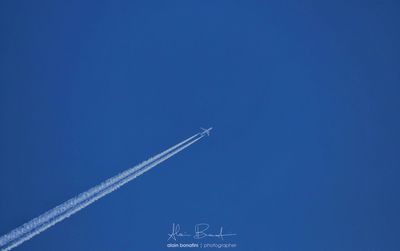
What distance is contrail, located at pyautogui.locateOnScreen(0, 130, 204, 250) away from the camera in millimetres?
1891

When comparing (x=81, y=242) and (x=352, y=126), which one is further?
(x=352, y=126)

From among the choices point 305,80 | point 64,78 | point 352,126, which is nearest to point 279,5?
point 305,80

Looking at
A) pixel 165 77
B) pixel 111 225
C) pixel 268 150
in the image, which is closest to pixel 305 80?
pixel 268 150

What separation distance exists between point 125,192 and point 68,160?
266mm

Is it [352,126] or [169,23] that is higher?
[169,23]

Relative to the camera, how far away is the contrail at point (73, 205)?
189 cm

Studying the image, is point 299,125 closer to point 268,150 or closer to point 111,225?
point 268,150

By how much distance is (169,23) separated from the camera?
78.3 inches

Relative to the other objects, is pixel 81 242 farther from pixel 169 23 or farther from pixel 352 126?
pixel 352 126

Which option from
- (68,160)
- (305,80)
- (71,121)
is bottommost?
(68,160)

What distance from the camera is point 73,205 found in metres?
1.91
